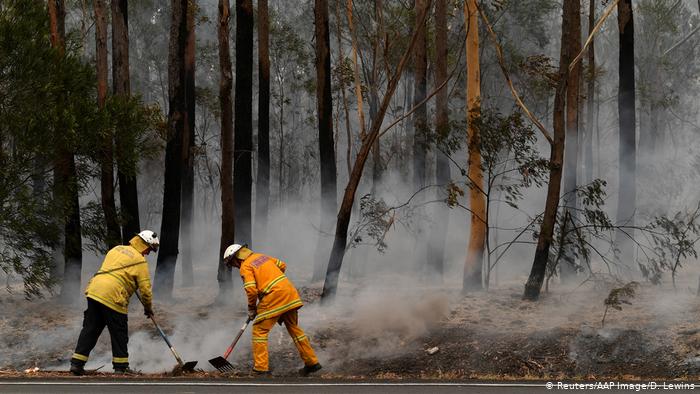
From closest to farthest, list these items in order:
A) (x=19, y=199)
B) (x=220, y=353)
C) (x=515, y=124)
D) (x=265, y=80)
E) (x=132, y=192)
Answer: (x=220, y=353) → (x=19, y=199) → (x=515, y=124) → (x=132, y=192) → (x=265, y=80)

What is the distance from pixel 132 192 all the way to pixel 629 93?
10694mm

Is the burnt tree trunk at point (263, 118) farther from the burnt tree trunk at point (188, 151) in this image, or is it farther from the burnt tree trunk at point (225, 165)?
the burnt tree trunk at point (225, 165)

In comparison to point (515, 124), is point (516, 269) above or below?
below

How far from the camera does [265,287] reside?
1032 cm

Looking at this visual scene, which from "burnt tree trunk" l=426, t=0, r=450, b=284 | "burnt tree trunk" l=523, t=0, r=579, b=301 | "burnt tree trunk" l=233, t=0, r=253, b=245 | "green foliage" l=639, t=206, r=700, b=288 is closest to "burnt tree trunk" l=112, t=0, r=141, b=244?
"burnt tree trunk" l=233, t=0, r=253, b=245

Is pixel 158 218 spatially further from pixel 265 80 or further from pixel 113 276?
pixel 113 276

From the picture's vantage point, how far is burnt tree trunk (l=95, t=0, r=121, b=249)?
1603 cm

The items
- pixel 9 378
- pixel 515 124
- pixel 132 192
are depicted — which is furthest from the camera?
pixel 132 192

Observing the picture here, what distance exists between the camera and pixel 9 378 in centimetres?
978

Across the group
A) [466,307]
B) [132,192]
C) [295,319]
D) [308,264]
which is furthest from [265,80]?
[295,319]

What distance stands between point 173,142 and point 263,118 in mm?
4367

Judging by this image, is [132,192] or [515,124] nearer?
[515,124]

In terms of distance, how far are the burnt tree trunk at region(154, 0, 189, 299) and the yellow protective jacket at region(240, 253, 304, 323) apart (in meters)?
7.58

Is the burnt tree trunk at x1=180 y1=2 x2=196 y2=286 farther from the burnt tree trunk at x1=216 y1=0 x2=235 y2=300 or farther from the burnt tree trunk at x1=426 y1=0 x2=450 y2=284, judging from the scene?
the burnt tree trunk at x1=426 y1=0 x2=450 y2=284
